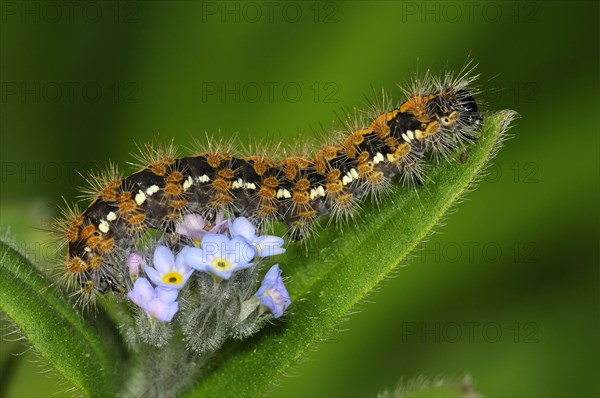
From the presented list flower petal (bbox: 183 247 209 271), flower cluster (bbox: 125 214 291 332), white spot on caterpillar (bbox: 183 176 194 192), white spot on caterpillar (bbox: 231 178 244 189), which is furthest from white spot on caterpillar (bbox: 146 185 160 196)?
flower petal (bbox: 183 247 209 271)

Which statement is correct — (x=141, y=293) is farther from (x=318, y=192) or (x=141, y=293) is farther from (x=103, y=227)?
(x=318, y=192)

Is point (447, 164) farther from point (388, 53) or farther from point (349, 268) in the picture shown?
point (388, 53)

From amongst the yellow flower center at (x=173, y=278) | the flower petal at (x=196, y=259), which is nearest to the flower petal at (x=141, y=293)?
the yellow flower center at (x=173, y=278)

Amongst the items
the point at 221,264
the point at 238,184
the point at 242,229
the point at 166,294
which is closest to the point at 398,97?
the point at 238,184

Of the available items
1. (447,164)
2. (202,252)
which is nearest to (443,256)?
(447,164)

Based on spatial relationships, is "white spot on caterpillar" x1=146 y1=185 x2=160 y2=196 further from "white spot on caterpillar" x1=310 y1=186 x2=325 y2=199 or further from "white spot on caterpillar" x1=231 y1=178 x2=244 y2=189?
"white spot on caterpillar" x1=310 y1=186 x2=325 y2=199
